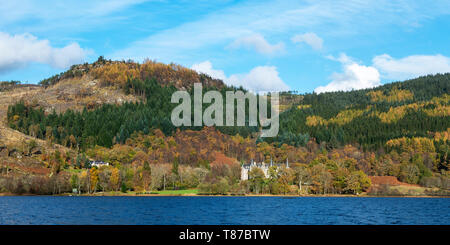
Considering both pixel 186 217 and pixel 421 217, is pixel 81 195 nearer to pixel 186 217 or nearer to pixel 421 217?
pixel 186 217

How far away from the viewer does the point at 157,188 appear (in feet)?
576

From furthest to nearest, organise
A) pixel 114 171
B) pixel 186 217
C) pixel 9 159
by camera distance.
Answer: pixel 9 159 < pixel 114 171 < pixel 186 217

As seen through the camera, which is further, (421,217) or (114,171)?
(114,171)
